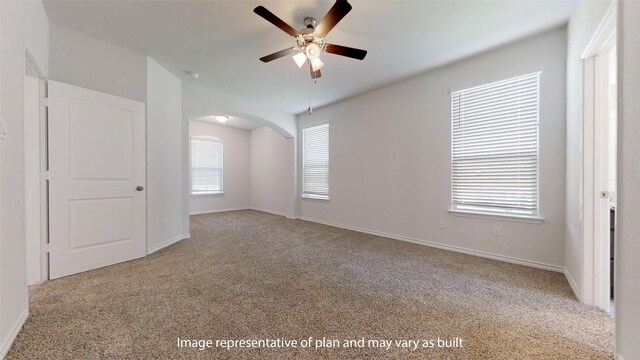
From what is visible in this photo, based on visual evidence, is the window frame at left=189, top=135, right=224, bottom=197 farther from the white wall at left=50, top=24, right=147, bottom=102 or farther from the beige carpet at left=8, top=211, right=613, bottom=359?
the beige carpet at left=8, top=211, right=613, bottom=359

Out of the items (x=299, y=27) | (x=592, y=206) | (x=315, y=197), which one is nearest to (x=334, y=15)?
(x=299, y=27)

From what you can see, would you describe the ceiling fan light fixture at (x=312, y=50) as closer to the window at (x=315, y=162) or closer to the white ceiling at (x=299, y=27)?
the white ceiling at (x=299, y=27)

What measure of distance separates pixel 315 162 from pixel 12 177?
171 inches

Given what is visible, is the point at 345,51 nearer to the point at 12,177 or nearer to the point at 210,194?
the point at 12,177

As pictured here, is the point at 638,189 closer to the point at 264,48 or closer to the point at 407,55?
the point at 407,55

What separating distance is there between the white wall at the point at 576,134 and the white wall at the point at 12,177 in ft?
13.0

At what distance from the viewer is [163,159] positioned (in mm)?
3395

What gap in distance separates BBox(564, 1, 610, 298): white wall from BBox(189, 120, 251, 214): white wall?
23.3 feet

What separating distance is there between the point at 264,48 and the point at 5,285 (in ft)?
9.55

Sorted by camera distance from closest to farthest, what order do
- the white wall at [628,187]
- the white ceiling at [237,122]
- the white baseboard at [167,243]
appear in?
1. the white wall at [628,187]
2. the white baseboard at [167,243]
3. the white ceiling at [237,122]

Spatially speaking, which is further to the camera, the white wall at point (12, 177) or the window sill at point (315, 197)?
the window sill at point (315, 197)

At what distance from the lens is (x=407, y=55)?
2973 millimetres

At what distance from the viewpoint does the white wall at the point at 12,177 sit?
1.39m

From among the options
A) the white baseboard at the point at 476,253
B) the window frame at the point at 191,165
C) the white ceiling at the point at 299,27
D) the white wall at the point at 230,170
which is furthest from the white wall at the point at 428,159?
the window frame at the point at 191,165
